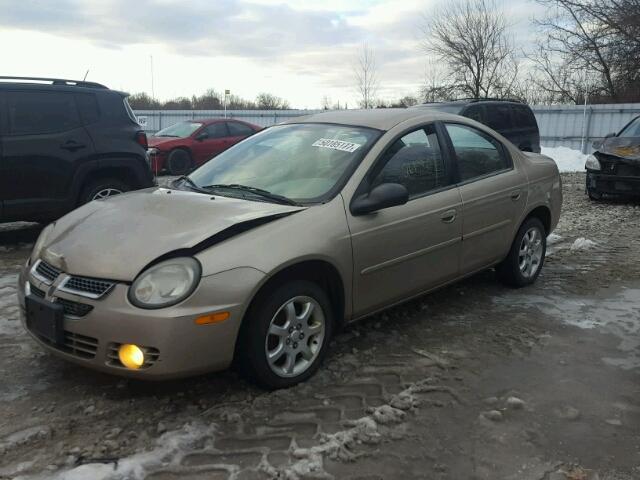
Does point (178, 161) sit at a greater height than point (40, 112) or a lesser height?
lesser

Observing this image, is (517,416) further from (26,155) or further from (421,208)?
(26,155)

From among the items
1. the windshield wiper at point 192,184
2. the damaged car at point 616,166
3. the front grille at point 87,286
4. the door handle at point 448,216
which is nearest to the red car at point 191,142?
the damaged car at point 616,166

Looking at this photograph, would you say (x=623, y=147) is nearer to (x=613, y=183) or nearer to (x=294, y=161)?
(x=613, y=183)

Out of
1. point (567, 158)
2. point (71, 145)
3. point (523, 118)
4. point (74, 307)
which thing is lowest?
point (567, 158)

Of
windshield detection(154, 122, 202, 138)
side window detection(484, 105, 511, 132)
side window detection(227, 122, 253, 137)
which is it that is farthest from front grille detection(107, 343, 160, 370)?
side window detection(227, 122, 253, 137)

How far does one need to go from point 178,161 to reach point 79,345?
1212 cm

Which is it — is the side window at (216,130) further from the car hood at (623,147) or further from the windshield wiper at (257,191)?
the windshield wiper at (257,191)

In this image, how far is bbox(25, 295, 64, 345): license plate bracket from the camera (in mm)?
3006

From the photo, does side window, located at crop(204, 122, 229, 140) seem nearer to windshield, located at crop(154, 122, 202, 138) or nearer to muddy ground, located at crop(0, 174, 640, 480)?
windshield, located at crop(154, 122, 202, 138)

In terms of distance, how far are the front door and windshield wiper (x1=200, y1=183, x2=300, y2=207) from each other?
1.28ft

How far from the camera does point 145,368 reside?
2.88 metres

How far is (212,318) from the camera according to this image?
290cm

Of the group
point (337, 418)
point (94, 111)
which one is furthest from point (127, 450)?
point (94, 111)

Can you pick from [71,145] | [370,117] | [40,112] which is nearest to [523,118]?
[370,117]
